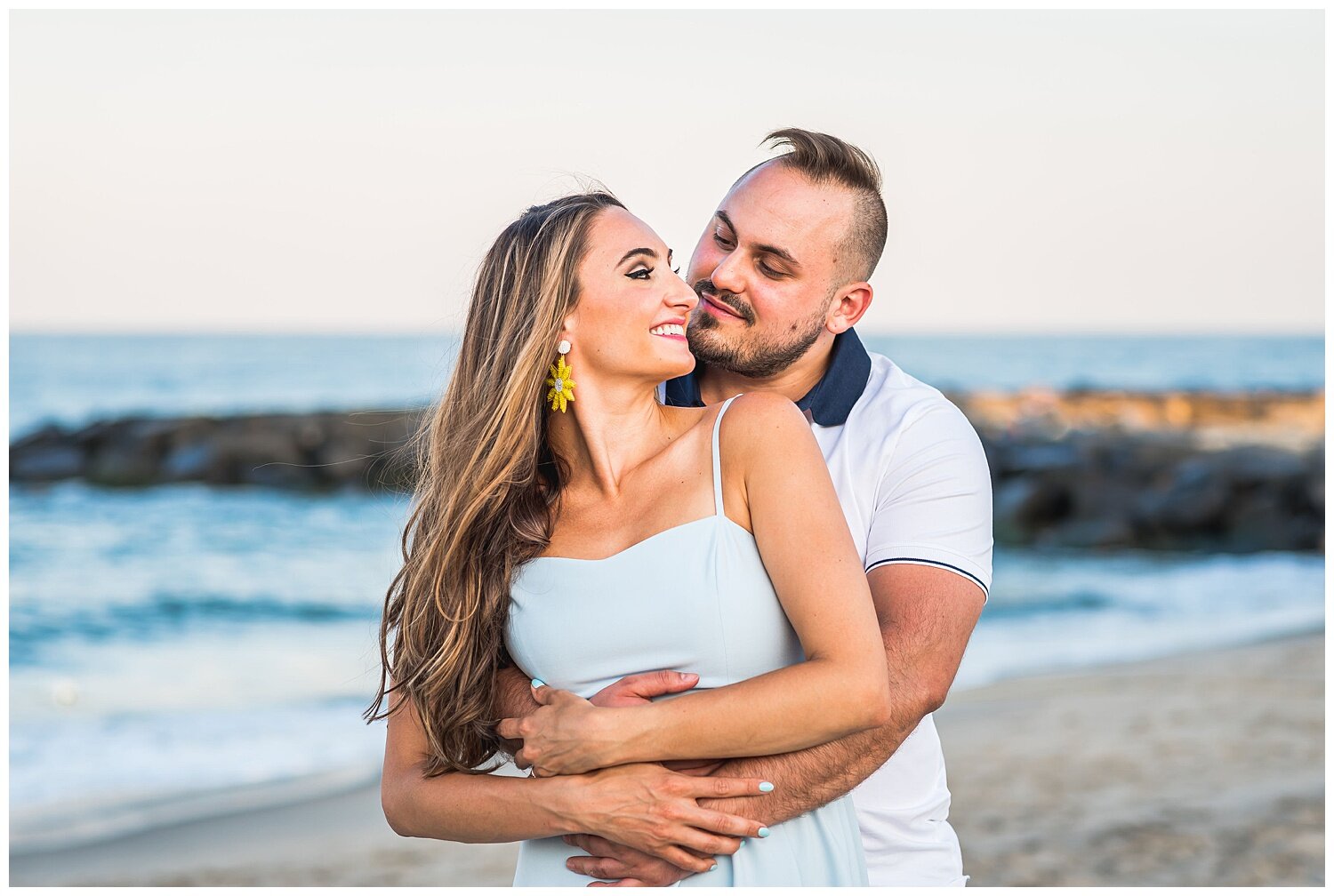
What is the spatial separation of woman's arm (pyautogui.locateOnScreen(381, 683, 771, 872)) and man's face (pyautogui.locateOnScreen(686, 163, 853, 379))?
3.78ft

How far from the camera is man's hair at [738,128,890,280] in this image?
10.8 feet

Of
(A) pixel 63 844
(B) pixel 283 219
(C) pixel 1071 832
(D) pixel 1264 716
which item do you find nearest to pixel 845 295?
(C) pixel 1071 832

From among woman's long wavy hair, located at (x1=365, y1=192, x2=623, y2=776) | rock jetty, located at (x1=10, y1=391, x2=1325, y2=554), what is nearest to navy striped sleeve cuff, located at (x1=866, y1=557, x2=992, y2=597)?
woman's long wavy hair, located at (x1=365, y1=192, x2=623, y2=776)

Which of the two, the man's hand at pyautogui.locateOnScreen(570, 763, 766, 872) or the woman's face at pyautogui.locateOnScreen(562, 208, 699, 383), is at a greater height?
the woman's face at pyautogui.locateOnScreen(562, 208, 699, 383)

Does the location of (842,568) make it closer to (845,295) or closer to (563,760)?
(563,760)

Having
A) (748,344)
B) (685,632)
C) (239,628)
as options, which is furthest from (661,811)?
(239,628)

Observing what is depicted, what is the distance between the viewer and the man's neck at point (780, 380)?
3.19m

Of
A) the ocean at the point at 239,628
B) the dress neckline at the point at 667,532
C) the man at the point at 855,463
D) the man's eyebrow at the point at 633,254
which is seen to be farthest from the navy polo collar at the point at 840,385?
the ocean at the point at 239,628

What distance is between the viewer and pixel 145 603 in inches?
510

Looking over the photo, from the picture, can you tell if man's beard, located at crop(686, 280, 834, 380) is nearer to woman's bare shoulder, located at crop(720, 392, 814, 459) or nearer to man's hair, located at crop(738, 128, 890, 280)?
man's hair, located at crop(738, 128, 890, 280)

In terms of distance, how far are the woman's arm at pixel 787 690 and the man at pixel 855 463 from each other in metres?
0.07

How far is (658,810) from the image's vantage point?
7.68ft

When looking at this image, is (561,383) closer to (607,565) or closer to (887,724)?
(607,565)

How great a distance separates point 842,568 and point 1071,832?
456 centimetres
